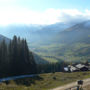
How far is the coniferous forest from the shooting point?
7741cm

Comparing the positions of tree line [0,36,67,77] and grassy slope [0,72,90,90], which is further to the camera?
tree line [0,36,67,77]

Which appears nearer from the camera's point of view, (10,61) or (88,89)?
(88,89)

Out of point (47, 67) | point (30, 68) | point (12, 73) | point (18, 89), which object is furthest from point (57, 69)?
point (18, 89)

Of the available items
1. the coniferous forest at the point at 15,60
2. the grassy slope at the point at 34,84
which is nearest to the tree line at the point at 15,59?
the coniferous forest at the point at 15,60

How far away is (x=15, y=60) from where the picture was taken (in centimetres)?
8156

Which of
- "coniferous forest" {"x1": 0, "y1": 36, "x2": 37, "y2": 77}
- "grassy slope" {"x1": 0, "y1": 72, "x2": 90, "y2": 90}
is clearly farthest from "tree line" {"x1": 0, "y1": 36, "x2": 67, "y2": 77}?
"grassy slope" {"x1": 0, "y1": 72, "x2": 90, "y2": 90}

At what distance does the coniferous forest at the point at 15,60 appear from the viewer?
3048 inches

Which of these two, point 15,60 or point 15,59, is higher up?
point 15,59

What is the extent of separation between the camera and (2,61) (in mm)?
76562

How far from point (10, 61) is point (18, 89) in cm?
3027

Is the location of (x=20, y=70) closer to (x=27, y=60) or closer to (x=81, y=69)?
(x=27, y=60)

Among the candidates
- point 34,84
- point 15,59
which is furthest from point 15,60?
point 34,84

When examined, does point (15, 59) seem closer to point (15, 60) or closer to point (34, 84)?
point (15, 60)

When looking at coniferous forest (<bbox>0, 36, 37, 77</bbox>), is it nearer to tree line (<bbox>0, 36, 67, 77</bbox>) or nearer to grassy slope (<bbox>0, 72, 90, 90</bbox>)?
tree line (<bbox>0, 36, 67, 77</bbox>)
